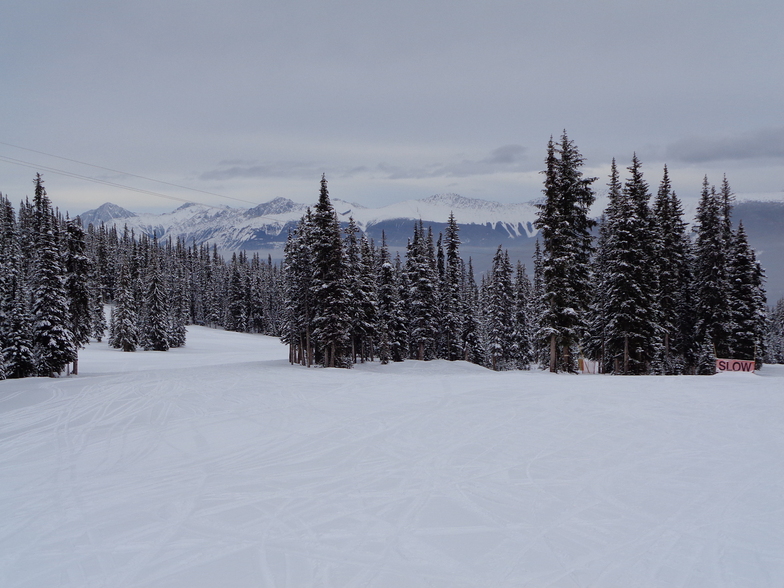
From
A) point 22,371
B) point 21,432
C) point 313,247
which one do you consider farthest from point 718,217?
point 22,371

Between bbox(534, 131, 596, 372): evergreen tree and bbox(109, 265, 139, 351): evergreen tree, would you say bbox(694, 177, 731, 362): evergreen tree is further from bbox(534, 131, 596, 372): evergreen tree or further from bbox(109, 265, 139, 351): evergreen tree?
bbox(109, 265, 139, 351): evergreen tree

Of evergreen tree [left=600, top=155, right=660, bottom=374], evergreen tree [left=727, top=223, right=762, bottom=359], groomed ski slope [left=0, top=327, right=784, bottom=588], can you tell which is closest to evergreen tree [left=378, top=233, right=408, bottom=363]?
evergreen tree [left=600, top=155, right=660, bottom=374]

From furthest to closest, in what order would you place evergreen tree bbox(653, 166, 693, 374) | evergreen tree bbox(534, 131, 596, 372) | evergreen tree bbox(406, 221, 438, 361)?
evergreen tree bbox(406, 221, 438, 361) < evergreen tree bbox(653, 166, 693, 374) < evergreen tree bbox(534, 131, 596, 372)

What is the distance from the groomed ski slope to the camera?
5598mm

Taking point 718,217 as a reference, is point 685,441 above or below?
below

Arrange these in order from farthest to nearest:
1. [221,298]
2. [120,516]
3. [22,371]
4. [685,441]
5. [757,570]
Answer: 1. [221,298]
2. [22,371]
3. [685,441]
4. [120,516]
5. [757,570]

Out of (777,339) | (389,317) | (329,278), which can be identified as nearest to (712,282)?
(389,317)

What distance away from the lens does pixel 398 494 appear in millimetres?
7840

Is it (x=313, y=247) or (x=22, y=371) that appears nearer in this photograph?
(x=22, y=371)

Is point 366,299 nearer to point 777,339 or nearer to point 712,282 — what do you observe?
point 712,282

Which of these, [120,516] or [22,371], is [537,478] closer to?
[120,516]

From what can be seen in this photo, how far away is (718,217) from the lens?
3891cm

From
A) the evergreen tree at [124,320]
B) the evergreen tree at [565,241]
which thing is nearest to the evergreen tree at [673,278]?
the evergreen tree at [565,241]

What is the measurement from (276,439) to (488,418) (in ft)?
19.7
